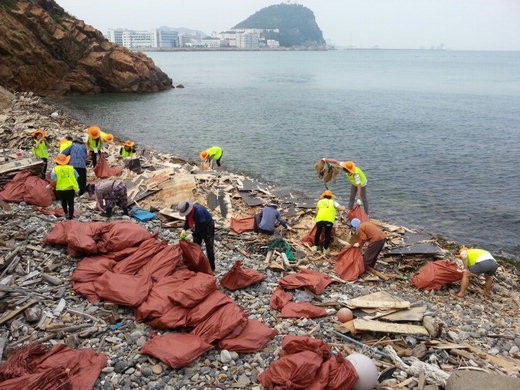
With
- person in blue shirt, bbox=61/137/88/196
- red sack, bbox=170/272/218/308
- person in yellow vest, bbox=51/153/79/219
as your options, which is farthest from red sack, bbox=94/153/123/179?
red sack, bbox=170/272/218/308

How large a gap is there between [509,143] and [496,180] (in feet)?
31.9

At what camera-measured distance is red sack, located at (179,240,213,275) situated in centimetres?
833

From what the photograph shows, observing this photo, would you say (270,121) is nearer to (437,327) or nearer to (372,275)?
(372,275)

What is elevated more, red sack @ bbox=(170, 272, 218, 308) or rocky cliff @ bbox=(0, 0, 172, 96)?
rocky cliff @ bbox=(0, 0, 172, 96)

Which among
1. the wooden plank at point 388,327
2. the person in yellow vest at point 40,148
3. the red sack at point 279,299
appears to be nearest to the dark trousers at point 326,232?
the red sack at point 279,299

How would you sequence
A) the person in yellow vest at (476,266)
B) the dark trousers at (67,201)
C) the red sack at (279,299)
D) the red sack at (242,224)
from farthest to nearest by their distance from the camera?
the red sack at (242,224), the dark trousers at (67,201), the person in yellow vest at (476,266), the red sack at (279,299)

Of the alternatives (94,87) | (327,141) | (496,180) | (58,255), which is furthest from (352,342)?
(94,87)

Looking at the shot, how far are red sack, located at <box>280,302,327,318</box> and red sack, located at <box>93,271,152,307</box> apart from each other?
253 centimetres

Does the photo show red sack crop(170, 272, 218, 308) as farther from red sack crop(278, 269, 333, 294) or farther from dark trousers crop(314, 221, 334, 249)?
dark trousers crop(314, 221, 334, 249)

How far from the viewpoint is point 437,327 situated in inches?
290

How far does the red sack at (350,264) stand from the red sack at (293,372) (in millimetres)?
4464

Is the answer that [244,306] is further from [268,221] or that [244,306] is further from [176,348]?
[268,221]

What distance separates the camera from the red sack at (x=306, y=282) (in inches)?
345

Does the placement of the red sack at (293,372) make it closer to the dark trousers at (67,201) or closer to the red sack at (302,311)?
the red sack at (302,311)
